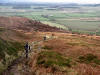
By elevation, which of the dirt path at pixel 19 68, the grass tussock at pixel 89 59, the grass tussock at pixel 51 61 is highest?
the dirt path at pixel 19 68

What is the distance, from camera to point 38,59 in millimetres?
28203

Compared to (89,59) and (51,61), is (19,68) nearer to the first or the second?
(51,61)

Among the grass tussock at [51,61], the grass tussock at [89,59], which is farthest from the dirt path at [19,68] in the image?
the grass tussock at [89,59]

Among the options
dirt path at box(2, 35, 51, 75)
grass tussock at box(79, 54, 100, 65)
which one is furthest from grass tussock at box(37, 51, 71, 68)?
grass tussock at box(79, 54, 100, 65)

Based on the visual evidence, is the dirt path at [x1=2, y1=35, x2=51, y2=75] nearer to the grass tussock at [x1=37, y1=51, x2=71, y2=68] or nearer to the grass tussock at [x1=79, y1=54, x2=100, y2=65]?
the grass tussock at [x1=37, y1=51, x2=71, y2=68]

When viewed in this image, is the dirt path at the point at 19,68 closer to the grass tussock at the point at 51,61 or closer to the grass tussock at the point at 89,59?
the grass tussock at the point at 51,61

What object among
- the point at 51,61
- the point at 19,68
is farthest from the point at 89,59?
the point at 19,68

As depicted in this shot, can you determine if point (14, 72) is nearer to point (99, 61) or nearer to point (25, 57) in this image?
point (25, 57)

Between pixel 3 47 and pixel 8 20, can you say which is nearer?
pixel 3 47

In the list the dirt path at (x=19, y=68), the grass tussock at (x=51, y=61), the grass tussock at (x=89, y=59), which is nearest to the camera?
the dirt path at (x=19, y=68)

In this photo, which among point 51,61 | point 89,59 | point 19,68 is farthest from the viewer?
point 89,59

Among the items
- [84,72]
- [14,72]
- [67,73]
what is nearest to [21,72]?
[14,72]

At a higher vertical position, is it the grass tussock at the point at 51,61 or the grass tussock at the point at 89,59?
the grass tussock at the point at 51,61

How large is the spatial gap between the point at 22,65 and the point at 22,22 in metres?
97.2
